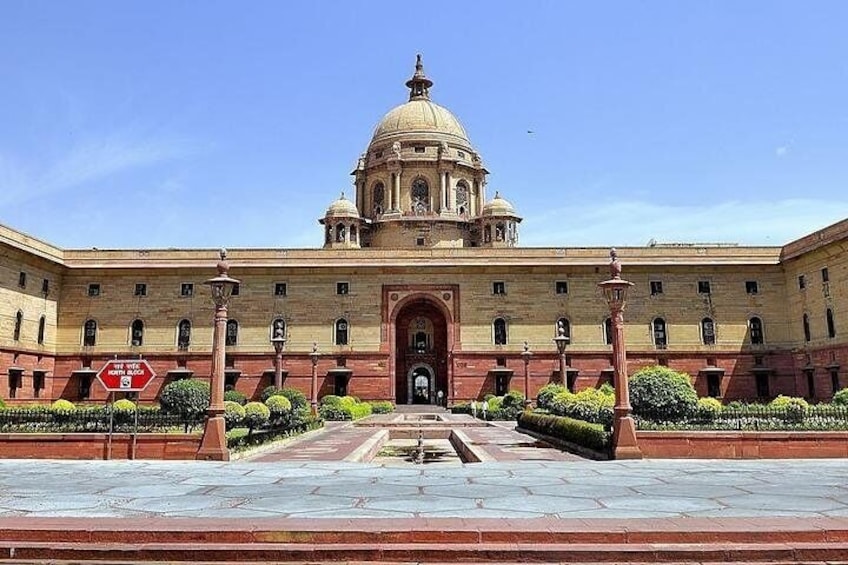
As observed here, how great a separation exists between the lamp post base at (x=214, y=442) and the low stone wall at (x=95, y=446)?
22 centimetres

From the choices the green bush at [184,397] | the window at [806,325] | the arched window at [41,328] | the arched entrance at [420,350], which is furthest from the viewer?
the arched entrance at [420,350]

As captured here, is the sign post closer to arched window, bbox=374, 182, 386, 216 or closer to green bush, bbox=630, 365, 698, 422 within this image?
green bush, bbox=630, 365, 698, 422

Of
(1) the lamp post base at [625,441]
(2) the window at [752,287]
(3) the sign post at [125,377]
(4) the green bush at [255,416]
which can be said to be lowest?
(1) the lamp post base at [625,441]

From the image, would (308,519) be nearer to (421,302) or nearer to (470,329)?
(470,329)

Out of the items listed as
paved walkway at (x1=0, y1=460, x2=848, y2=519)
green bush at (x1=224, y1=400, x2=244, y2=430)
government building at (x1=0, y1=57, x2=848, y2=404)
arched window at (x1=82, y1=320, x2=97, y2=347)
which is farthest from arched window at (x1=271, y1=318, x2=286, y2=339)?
paved walkway at (x1=0, y1=460, x2=848, y2=519)

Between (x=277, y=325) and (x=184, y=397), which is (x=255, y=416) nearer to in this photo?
(x=184, y=397)

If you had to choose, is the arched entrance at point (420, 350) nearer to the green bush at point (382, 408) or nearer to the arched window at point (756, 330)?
the green bush at point (382, 408)

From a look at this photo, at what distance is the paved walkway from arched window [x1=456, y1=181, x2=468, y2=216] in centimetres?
3832

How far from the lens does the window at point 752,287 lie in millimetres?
37969

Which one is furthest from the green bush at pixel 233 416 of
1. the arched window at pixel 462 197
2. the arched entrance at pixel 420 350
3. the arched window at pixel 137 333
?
the arched window at pixel 462 197

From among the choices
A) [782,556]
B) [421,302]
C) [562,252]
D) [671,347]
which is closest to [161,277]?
[421,302]

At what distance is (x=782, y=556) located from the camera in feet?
18.5

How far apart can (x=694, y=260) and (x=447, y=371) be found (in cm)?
1511

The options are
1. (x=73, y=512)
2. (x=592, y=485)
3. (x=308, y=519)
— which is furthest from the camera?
(x=592, y=485)
